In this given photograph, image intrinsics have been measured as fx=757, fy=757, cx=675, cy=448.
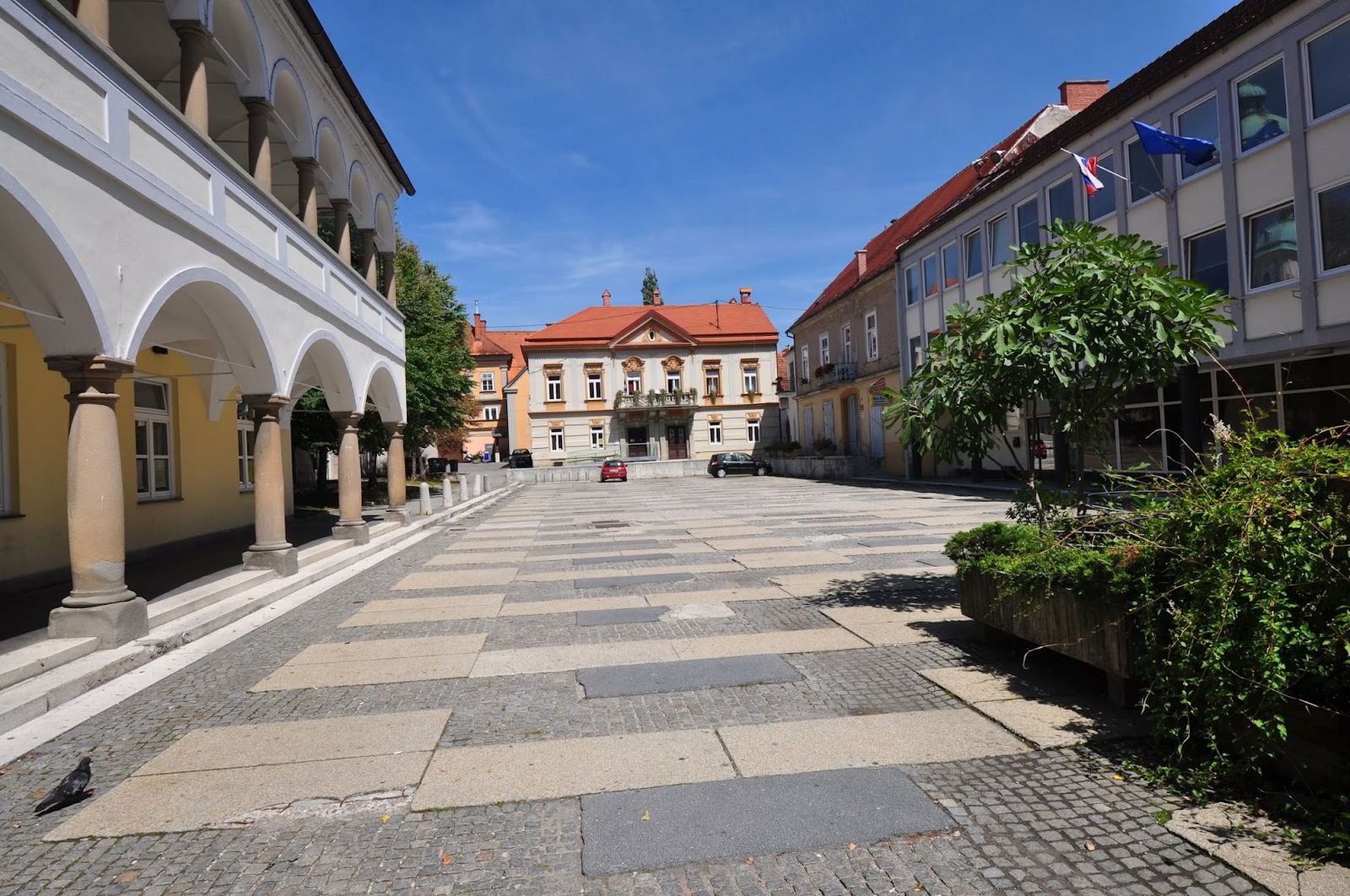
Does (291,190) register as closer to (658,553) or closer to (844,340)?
(658,553)

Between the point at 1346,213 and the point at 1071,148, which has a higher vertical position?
the point at 1071,148

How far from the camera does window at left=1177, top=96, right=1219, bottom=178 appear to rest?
16.4 metres

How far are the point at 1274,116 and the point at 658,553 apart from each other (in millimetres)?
15027

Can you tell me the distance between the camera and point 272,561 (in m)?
10.0

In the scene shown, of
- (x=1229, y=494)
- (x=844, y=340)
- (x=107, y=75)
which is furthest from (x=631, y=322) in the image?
(x=1229, y=494)

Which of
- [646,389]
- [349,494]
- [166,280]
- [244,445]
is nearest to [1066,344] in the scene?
[166,280]

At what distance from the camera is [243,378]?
1031cm

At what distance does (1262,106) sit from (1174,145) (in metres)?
2.51

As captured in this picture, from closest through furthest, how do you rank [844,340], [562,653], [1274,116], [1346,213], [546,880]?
[546,880], [562,653], [1346,213], [1274,116], [844,340]

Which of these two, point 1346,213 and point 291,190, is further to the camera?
point 291,190

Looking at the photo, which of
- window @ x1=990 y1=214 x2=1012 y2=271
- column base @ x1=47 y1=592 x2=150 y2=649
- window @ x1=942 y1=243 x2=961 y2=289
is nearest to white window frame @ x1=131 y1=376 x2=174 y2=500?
column base @ x1=47 y1=592 x2=150 y2=649

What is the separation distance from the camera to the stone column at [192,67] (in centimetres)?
830

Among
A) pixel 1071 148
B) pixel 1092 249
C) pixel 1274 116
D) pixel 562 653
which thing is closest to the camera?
pixel 1092 249

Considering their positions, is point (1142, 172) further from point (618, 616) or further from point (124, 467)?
point (124, 467)
